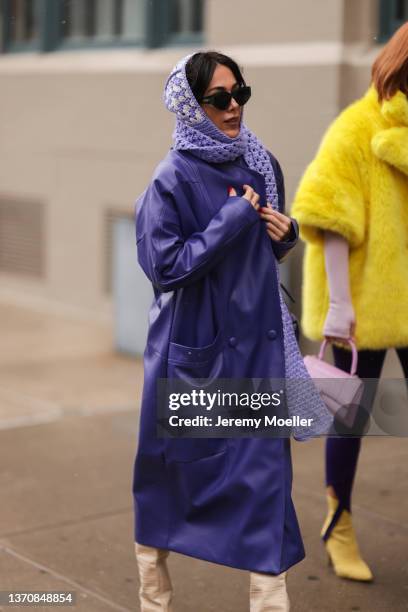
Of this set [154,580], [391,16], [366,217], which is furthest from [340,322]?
[391,16]

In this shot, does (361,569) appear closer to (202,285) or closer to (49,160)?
(202,285)

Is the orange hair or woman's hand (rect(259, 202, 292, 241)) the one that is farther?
the orange hair

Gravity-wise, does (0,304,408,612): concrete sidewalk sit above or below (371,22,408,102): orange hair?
below

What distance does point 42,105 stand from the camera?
10.5 metres

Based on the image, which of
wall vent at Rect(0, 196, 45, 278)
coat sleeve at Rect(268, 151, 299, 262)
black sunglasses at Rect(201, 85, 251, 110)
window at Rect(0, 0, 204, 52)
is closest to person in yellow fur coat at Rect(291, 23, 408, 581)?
coat sleeve at Rect(268, 151, 299, 262)

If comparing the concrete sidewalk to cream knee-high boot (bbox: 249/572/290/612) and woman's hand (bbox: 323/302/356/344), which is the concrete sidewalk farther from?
woman's hand (bbox: 323/302/356/344)

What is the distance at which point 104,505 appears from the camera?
543cm

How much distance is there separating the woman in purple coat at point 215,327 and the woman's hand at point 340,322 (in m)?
0.70

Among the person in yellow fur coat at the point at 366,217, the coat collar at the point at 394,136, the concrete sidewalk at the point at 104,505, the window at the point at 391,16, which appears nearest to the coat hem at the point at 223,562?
the concrete sidewalk at the point at 104,505

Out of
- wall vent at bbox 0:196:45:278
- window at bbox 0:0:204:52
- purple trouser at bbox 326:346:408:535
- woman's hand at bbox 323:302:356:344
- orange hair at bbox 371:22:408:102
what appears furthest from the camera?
wall vent at bbox 0:196:45:278

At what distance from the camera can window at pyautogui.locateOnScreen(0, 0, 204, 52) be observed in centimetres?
970

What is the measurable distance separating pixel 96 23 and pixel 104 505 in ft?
20.1

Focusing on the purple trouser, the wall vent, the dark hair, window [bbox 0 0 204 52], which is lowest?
the wall vent

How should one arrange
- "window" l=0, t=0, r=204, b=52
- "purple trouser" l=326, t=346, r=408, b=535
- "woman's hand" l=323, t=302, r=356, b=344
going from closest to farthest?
"woman's hand" l=323, t=302, r=356, b=344 < "purple trouser" l=326, t=346, r=408, b=535 < "window" l=0, t=0, r=204, b=52
